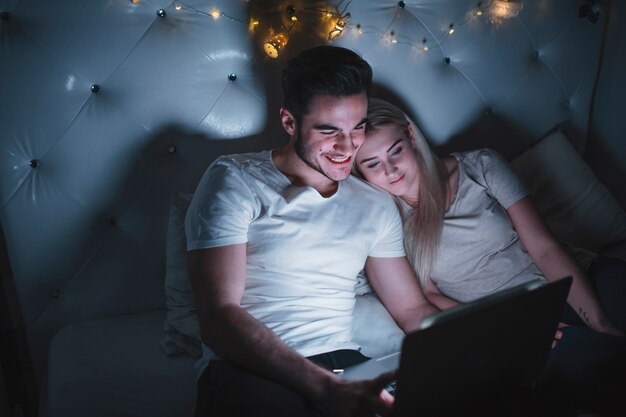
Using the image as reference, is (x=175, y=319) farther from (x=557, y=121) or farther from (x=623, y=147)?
(x=623, y=147)

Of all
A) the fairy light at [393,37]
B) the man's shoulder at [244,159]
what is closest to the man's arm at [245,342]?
the man's shoulder at [244,159]

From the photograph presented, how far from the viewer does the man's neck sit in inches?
56.2

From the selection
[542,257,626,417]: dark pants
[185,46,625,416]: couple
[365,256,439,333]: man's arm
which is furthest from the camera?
[365,256,439,333]: man's arm

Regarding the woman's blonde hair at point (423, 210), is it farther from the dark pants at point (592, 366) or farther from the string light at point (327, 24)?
the dark pants at point (592, 366)

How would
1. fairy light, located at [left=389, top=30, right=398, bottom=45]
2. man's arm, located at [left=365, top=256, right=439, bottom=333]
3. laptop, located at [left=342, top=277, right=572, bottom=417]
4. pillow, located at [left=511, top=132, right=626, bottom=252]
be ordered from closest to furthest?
1. laptop, located at [left=342, top=277, right=572, bottom=417]
2. man's arm, located at [left=365, top=256, right=439, bottom=333]
3. fairy light, located at [left=389, top=30, right=398, bottom=45]
4. pillow, located at [left=511, top=132, right=626, bottom=252]

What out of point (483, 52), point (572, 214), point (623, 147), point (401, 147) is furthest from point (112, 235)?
point (623, 147)

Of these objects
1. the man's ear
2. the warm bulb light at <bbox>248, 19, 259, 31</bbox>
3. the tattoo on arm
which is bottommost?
the tattoo on arm

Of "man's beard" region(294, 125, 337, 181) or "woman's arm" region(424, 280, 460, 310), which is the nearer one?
"man's beard" region(294, 125, 337, 181)

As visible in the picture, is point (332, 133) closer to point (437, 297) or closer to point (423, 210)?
point (423, 210)

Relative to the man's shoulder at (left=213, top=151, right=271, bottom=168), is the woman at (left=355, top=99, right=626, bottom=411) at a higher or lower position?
lower

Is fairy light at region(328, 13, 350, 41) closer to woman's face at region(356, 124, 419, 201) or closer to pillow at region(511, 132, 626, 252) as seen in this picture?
woman's face at region(356, 124, 419, 201)

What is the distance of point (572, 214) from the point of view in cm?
194

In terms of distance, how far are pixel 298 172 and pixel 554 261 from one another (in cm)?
83

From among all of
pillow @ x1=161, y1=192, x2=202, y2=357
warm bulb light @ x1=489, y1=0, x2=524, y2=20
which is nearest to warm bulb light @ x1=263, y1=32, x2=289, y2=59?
pillow @ x1=161, y1=192, x2=202, y2=357
